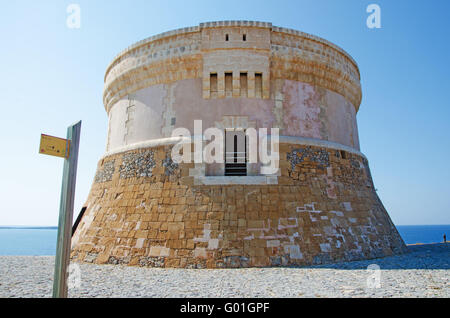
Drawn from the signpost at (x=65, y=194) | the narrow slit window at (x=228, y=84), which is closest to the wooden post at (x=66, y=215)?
the signpost at (x=65, y=194)

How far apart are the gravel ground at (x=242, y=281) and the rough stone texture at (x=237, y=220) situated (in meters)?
0.48

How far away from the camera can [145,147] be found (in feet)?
29.0

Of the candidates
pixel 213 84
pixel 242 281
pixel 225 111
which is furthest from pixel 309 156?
pixel 242 281

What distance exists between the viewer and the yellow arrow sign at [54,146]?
3.49 m

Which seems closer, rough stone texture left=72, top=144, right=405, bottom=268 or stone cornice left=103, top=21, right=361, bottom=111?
rough stone texture left=72, top=144, right=405, bottom=268

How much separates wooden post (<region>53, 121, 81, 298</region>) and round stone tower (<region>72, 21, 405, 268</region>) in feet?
11.9

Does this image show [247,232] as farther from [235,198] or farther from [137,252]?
[137,252]

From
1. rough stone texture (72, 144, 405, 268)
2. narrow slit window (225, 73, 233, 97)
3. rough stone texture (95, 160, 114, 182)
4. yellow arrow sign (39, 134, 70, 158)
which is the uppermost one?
narrow slit window (225, 73, 233, 97)

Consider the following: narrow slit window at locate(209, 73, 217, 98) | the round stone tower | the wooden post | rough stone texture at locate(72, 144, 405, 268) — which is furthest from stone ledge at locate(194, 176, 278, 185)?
the wooden post

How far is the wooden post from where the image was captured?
11.3ft

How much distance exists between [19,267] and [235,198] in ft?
18.2

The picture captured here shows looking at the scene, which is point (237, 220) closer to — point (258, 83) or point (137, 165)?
point (137, 165)

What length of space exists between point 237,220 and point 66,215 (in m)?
4.39

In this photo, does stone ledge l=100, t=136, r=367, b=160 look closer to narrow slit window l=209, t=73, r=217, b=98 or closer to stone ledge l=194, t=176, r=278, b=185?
stone ledge l=194, t=176, r=278, b=185
